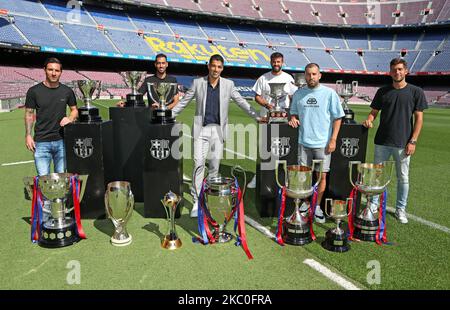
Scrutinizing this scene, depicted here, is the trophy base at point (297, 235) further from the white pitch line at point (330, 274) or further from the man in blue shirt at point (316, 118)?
the man in blue shirt at point (316, 118)

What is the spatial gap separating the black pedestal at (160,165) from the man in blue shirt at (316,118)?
1496 millimetres

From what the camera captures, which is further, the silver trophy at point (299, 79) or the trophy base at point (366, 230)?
the silver trophy at point (299, 79)

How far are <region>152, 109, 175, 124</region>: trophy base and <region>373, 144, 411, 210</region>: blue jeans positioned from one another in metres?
2.66

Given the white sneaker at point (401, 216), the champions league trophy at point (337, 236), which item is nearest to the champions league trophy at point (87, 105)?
the champions league trophy at point (337, 236)

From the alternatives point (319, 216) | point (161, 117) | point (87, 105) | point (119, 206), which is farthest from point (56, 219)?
point (319, 216)

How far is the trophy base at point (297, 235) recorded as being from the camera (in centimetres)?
358

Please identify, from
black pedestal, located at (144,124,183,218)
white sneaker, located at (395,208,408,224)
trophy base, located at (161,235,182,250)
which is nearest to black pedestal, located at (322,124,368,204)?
white sneaker, located at (395,208,408,224)

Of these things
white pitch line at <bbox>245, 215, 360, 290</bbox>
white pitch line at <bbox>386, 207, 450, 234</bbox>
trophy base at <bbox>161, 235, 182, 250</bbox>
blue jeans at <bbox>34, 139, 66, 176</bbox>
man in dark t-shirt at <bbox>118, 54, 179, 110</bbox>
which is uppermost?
man in dark t-shirt at <bbox>118, 54, 179, 110</bbox>

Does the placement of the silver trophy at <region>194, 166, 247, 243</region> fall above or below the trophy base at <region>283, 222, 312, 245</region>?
above

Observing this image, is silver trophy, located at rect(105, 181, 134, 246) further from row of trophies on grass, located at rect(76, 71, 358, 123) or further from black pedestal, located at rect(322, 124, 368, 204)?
black pedestal, located at rect(322, 124, 368, 204)

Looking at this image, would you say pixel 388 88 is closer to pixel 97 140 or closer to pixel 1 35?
pixel 97 140

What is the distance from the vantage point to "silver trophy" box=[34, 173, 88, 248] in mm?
3465

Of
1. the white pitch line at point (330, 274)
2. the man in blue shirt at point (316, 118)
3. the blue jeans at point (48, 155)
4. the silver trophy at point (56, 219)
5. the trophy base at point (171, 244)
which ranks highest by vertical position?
the man in blue shirt at point (316, 118)
